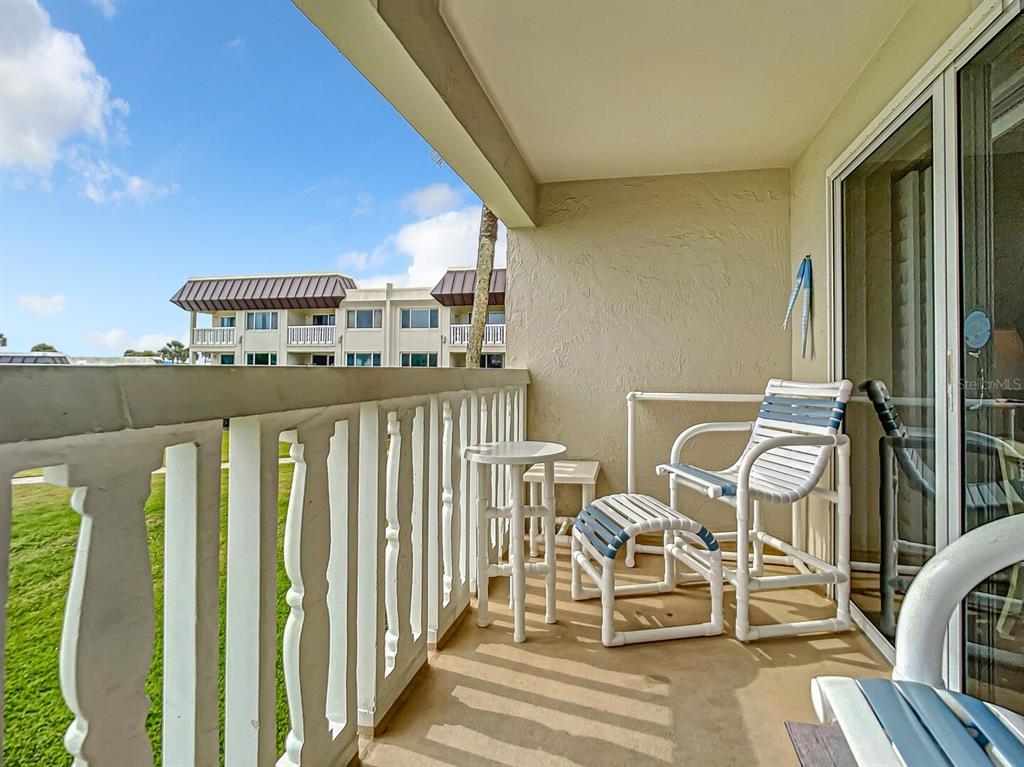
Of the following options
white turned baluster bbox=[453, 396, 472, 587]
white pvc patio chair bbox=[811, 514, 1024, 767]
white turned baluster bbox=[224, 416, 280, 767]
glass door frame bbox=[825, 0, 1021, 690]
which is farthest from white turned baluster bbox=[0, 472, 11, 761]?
glass door frame bbox=[825, 0, 1021, 690]

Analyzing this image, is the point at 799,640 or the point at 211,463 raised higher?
the point at 211,463

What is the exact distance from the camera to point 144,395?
0.71 meters

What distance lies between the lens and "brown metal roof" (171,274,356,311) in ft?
33.3

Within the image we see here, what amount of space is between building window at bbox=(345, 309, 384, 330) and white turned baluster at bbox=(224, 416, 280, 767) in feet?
33.7

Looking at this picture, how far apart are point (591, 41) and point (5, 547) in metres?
2.43

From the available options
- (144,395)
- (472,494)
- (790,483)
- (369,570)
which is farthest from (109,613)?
(790,483)

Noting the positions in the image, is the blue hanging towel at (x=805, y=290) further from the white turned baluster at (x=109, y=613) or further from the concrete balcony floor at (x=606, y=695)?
the white turned baluster at (x=109, y=613)

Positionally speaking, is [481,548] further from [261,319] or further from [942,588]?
[261,319]

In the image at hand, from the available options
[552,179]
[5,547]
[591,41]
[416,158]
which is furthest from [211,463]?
[416,158]

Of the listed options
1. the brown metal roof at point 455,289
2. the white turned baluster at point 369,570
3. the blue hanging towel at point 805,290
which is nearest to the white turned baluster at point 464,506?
the white turned baluster at point 369,570

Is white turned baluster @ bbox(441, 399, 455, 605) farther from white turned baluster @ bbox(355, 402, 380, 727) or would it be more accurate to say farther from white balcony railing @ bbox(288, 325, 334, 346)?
white balcony railing @ bbox(288, 325, 334, 346)

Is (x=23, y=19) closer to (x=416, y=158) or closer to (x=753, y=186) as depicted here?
(x=753, y=186)

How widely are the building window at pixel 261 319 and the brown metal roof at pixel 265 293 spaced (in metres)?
0.15

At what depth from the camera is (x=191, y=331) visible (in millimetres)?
10070
